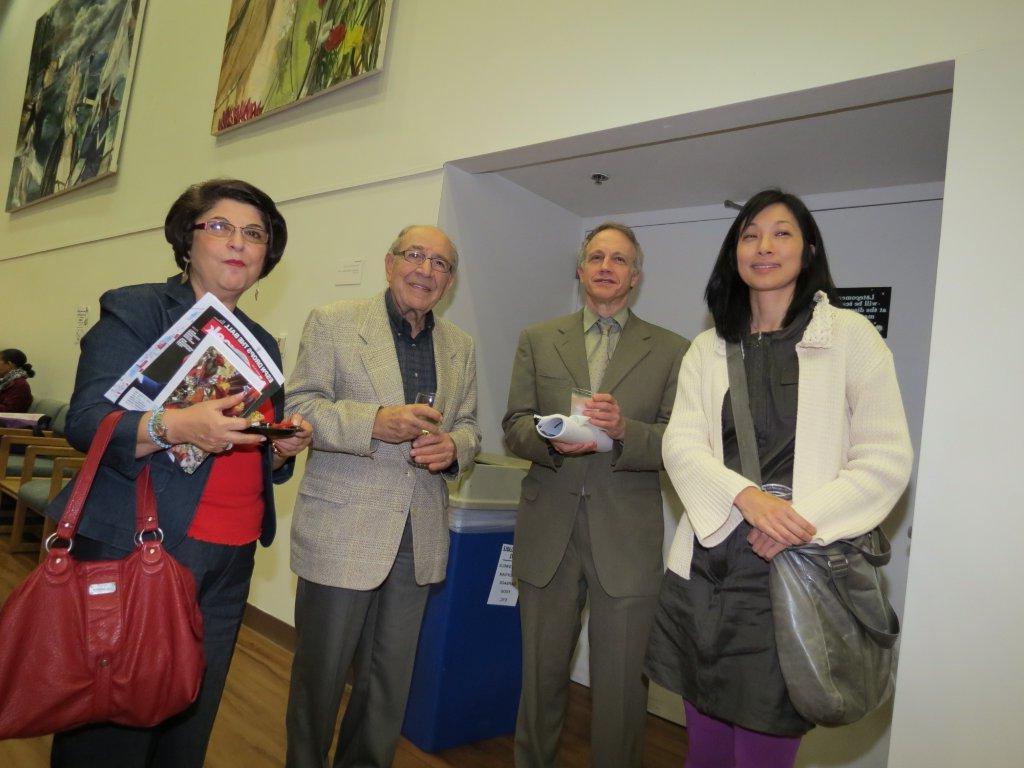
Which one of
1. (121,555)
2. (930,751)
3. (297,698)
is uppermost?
(121,555)

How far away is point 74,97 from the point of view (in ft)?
22.1

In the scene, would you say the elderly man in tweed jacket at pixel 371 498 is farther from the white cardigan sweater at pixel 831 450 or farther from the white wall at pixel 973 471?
the white wall at pixel 973 471

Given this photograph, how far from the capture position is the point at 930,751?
69.4 inches

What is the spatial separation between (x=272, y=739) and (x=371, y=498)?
123cm

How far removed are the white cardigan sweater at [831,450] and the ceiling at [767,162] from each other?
44.6 inches

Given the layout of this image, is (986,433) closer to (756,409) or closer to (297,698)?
(756,409)

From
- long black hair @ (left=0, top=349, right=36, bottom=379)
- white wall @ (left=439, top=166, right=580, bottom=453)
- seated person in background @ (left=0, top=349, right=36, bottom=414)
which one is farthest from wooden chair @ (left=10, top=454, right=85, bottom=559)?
white wall @ (left=439, top=166, right=580, bottom=453)

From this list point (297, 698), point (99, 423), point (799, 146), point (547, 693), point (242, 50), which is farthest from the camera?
point (242, 50)

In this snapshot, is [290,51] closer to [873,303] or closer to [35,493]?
[35,493]

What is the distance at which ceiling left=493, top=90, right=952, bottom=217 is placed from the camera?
246 centimetres

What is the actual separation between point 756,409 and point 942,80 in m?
1.23

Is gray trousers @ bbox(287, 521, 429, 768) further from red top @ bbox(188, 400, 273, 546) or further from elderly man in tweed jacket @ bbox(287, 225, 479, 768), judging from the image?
red top @ bbox(188, 400, 273, 546)

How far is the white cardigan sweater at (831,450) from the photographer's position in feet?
4.91

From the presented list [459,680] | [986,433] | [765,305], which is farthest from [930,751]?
[459,680]
